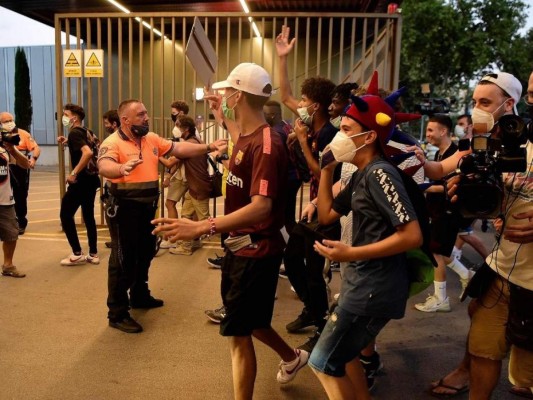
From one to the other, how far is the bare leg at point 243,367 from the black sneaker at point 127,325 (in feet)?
5.20

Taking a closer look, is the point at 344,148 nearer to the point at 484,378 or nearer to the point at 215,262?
the point at 484,378

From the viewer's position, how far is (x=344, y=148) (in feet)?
7.18

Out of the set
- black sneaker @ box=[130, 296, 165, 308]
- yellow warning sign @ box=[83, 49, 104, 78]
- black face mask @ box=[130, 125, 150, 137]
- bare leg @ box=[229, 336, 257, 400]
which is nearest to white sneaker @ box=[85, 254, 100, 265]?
black sneaker @ box=[130, 296, 165, 308]

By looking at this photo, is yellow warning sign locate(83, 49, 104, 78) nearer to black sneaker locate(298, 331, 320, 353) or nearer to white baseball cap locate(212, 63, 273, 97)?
white baseball cap locate(212, 63, 273, 97)

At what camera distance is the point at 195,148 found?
4215mm

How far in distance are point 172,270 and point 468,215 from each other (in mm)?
4002

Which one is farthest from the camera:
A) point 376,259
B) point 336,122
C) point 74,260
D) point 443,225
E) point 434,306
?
point 74,260

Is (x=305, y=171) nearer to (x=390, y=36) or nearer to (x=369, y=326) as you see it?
(x=369, y=326)

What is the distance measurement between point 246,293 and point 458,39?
22.9 metres

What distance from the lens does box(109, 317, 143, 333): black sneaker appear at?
3875 mm

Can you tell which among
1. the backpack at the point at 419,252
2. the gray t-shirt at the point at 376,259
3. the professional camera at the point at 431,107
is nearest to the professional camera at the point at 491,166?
the backpack at the point at 419,252

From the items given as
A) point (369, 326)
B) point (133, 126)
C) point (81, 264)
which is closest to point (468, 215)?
point (369, 326)

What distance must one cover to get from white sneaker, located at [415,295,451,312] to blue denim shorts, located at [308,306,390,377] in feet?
8.18

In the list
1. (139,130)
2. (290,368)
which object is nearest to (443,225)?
(290,368)
